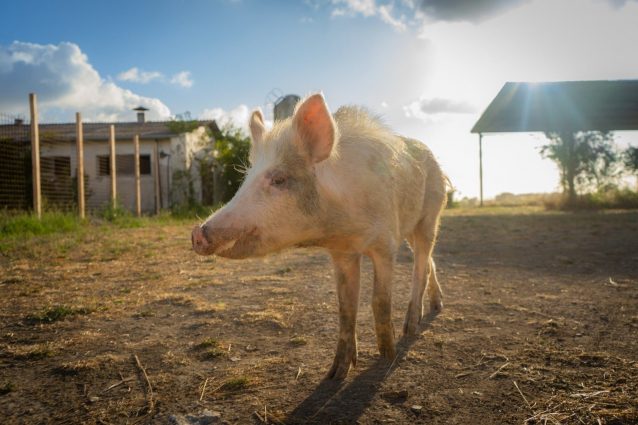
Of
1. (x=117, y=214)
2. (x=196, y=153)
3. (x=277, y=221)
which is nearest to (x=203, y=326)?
(x=277, y=221)

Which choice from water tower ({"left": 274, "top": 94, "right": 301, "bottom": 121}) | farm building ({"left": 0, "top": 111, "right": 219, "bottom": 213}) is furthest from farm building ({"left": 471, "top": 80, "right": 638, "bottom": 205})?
farm building ({"left": 0, "top": 111, "right": 219, "bottom": 213})

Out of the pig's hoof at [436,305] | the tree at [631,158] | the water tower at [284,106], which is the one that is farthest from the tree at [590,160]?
the pig's hoof at [436,305]

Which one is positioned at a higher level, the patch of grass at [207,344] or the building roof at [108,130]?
the building roof at [108,130]

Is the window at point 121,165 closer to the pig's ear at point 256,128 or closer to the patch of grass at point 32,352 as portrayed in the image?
the patch of grass at point 32,352

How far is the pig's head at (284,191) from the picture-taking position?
247 cm

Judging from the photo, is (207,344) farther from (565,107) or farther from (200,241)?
(565,107)

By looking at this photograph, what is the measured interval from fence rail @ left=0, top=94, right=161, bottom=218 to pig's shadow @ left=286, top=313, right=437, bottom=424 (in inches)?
382

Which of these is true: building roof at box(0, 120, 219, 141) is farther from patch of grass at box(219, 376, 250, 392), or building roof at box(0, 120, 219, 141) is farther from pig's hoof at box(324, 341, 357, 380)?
pig's hoof at box(324, 341, 357, 380)

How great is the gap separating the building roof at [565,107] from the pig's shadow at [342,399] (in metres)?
17.3

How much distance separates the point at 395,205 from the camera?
10.3ft

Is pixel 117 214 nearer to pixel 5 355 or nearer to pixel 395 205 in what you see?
pixel 5 355

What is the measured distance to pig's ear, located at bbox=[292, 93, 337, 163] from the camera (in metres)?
2.69

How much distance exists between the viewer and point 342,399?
2.44 m

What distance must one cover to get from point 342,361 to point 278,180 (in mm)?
1138
